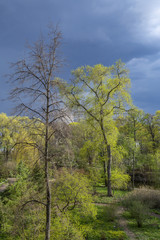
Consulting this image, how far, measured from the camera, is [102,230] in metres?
7.82

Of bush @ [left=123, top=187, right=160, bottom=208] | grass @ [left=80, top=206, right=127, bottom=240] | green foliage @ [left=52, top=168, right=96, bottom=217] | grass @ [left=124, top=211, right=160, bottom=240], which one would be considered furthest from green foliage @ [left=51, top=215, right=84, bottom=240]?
bush @ [left=123, top=187, right=160, bottom=208]

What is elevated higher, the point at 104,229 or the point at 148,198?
the point at 148,198

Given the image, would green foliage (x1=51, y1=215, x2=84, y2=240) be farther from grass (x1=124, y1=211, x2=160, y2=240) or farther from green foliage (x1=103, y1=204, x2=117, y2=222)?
green foliage (x1=103, y1=204, x2=117, y2=222)

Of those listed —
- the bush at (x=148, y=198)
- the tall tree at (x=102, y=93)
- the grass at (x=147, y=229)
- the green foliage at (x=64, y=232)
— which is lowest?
the grass at (x=147, y=229)

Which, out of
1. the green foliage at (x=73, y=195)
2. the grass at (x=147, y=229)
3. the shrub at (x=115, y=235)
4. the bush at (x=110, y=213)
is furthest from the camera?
the bush at (x=110, y=213)

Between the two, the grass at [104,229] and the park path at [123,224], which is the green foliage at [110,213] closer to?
the grass at [104,229]

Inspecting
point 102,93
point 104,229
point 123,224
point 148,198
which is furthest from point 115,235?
point 102,93

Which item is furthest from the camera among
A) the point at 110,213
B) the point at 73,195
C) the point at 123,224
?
Answer: the point at 110,213

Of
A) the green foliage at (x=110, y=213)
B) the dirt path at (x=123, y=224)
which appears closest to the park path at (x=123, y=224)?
the dirt path at (x=123, y=224)

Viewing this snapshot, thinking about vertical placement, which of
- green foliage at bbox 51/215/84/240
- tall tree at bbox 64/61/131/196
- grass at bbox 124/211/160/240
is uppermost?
tall tree at bbox 64/61/131/196

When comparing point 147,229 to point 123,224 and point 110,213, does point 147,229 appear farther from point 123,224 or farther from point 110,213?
point 110,213

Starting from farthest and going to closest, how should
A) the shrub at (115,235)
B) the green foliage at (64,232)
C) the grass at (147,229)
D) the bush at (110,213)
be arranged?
1. the bush at (110,213)
2. the grass at (147,229)
3. the shrub at (115,235)
4. the green foliage at (64,232)

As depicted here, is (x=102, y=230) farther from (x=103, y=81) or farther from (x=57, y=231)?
(x=103, y=81)

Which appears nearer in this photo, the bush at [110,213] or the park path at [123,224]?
the park path at [123,224]
